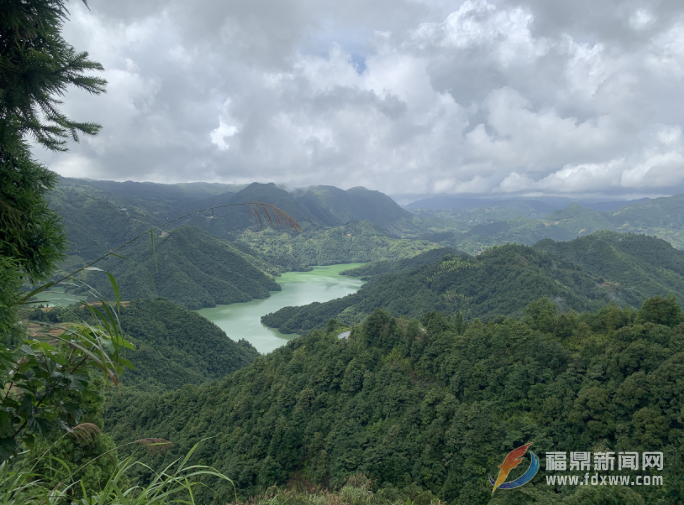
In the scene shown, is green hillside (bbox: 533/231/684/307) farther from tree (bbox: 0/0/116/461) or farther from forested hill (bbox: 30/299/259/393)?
tree (bbox: 0/0/116/461)

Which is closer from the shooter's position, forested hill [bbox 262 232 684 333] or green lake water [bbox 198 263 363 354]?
forested hill [bbox 262 232 684 333]

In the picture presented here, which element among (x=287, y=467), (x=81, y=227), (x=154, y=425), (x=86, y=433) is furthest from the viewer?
(x=81, y=227)

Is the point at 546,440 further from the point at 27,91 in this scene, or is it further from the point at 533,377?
the point at 27,91

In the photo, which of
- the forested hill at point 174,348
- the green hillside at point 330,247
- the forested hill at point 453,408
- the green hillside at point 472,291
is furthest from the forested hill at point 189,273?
the forested hill at point 453,408

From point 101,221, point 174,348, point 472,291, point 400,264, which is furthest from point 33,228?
point 101,221

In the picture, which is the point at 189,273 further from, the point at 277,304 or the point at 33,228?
the point at 33,228

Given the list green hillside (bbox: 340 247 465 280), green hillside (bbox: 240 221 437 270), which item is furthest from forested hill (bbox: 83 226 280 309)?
green hillside (bbox: 340 247 465 280)

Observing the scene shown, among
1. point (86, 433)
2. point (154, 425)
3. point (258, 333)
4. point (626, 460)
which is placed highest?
point (86, 433)

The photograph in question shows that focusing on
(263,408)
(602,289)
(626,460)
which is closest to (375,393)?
(263,408)
